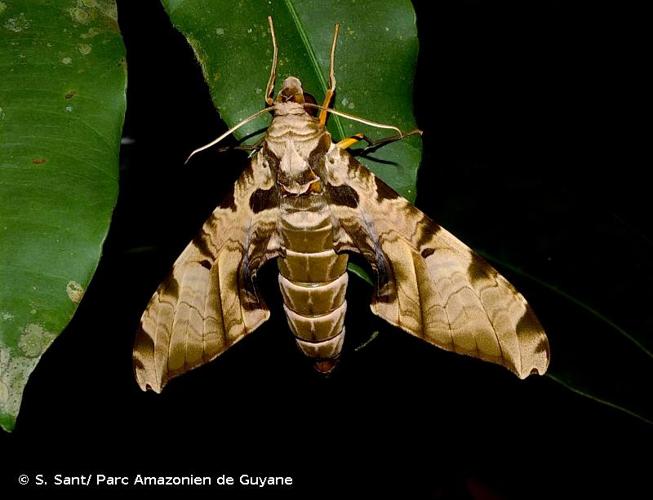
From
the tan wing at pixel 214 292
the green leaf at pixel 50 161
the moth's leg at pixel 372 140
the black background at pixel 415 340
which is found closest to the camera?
the green leaf at pixel 50 161

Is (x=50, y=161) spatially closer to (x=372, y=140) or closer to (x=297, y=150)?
(x=297, y=150)

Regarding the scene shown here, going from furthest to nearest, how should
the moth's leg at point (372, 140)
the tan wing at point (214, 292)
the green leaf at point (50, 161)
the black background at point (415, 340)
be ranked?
the black background at point (415, 340)
the tan wing at point (214, 292)
the moth's leg at point (372, 140)
the green leaf at point (50, 161)

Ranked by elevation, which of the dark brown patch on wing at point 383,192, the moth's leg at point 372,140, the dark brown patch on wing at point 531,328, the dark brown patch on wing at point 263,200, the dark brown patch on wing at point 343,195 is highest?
the moth's leg at point 372,140

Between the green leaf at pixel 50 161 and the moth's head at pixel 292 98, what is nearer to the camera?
the green leaf at pixel 50 161

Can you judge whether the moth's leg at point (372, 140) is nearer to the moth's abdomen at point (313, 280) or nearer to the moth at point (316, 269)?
the moth at point (316, 269)

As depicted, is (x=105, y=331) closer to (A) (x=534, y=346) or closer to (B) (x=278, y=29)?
(B) (x=278, y=29)

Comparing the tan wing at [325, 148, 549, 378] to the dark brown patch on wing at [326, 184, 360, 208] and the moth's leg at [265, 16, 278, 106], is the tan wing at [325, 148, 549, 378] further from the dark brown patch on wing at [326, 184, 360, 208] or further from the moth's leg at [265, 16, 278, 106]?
the moth's leg at [265, 16, 278, 106]

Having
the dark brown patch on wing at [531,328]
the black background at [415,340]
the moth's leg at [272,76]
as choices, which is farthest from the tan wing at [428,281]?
the black background at [415,340]

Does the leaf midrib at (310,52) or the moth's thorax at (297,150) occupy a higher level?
the leaf midrib at (310,52)
